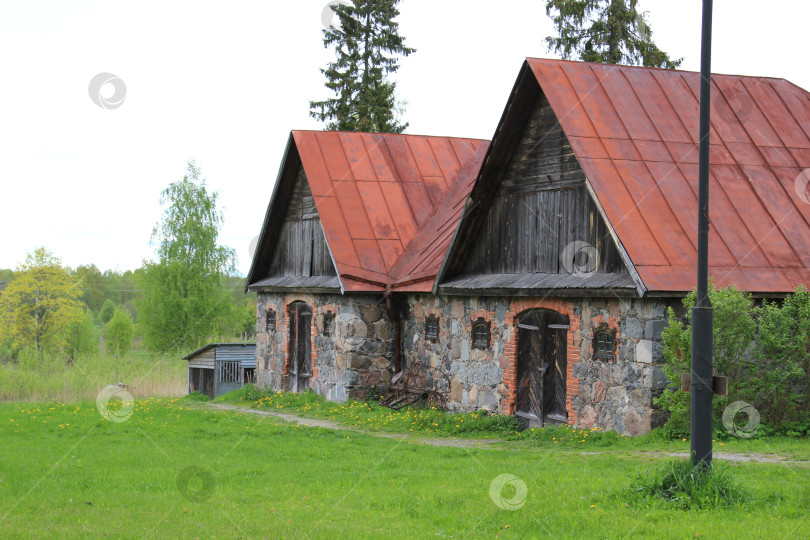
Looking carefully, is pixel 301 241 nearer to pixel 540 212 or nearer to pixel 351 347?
pixel 351 347

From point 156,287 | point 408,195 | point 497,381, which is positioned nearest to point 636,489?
point 497,381

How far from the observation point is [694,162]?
1424 cm

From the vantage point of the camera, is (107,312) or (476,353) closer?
(476,353)

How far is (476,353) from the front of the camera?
53.7 ft

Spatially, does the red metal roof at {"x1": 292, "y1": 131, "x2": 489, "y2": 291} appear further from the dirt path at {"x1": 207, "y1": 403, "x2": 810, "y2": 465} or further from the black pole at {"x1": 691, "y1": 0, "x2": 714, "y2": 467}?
the black pole at {"x1": 691, "y1": 0, "x2": 714, "y2": 467}

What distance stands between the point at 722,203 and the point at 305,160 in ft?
36.0

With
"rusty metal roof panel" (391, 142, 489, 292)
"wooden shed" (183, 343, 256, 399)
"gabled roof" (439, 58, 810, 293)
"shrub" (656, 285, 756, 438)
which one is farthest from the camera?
"wooden shed" (183, 343, 256, 399)

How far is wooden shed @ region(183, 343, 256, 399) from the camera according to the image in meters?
28.5

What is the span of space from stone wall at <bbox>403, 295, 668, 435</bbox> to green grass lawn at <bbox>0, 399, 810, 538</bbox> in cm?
75

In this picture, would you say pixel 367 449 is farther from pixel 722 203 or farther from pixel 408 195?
pixel 408 195

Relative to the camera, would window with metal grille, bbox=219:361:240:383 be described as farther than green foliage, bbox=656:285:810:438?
Yes

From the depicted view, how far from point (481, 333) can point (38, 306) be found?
3537 centimetres

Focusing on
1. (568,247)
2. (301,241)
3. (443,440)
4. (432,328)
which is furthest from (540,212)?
(301,241)

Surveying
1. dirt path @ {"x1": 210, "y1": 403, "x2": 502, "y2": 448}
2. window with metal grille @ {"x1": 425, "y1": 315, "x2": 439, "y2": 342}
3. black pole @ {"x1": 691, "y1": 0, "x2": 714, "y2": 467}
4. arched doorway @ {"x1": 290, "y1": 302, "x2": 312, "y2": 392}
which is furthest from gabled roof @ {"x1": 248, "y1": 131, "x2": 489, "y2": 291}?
black pole @ {"x1": 691, "y1": 0, "x2": 714, "y2": 467}
